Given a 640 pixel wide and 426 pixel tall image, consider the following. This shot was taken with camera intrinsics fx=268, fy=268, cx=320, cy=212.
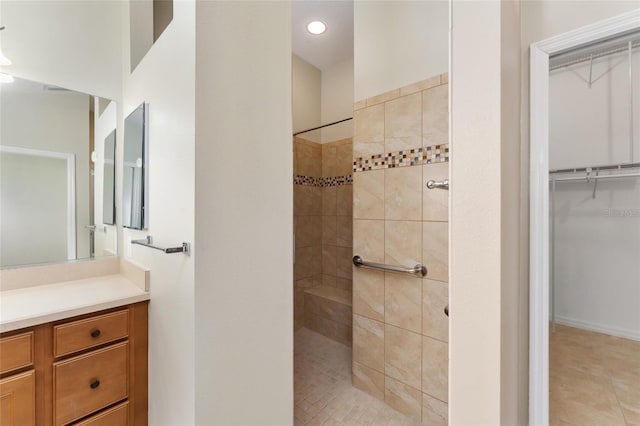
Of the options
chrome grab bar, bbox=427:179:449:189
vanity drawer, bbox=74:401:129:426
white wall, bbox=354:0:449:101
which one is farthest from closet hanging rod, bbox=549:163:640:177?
vanity drawer, bbox=74:401:129:426

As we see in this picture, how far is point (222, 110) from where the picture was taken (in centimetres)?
106

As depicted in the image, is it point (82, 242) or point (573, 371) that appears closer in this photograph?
point (573, 371)

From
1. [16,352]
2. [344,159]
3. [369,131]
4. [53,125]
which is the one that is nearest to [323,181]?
[344,159]

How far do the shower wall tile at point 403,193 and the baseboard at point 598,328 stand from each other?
2.67 feet

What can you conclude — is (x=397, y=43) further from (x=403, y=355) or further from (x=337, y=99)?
(x=403, y=355)

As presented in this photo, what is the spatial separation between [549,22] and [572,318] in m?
1.35

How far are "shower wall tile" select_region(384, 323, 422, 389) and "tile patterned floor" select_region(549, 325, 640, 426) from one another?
0.61 meters

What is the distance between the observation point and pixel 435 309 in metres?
1.54

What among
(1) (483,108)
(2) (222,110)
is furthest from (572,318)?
(2) (222,110)

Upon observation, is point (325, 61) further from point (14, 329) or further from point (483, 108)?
Answer: point (14, 329)

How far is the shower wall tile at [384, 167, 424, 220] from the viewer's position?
1614mm

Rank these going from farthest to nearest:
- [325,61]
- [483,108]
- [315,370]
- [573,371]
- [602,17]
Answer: [325,61] → [315,370] → [573,371] → [602,17] → [483,108]

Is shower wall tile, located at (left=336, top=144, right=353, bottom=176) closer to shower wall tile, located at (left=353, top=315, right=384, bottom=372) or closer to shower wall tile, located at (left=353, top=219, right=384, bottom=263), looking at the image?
shower wall tile, located at (left=353, top=219, right=384, bottom=263)

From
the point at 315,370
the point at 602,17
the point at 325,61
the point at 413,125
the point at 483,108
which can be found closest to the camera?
the point at 483,108
